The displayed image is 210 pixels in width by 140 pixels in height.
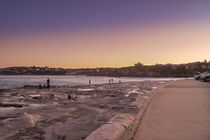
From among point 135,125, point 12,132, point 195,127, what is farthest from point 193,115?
point 12,132

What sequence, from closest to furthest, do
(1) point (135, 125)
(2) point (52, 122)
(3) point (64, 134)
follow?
(3) point (64, 134) < (1) point (135, 125) < (2) point (52, 122)

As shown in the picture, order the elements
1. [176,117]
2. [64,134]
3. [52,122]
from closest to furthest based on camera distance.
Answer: [64,134]
[52,122]
[176,117]

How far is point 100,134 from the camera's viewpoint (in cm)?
366

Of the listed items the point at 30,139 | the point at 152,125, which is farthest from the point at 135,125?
the point at 30,139

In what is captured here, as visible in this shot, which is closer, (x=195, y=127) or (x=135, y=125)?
(x=195, y=127)

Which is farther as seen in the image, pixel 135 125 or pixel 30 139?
pixel 135 125

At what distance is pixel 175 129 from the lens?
13.7 ft

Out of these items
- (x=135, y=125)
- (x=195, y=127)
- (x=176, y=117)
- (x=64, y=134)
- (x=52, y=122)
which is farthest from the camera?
(x=176, y=117)

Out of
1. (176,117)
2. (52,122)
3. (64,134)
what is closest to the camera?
(64,134)

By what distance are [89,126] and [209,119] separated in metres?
3.54

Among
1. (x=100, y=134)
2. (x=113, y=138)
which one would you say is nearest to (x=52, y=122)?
(x=100, y=134)

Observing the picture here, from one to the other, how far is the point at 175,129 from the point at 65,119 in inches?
126

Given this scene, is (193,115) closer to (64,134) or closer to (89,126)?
(89,126)

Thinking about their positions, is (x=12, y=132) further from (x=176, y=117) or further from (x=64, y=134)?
(x=176, y=117)
